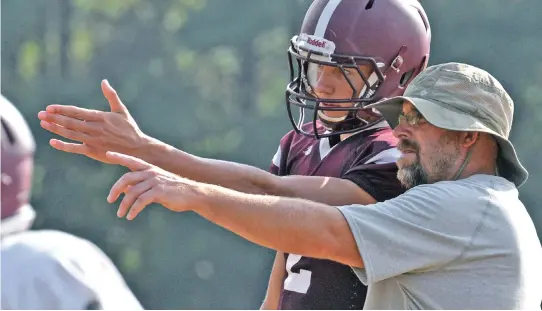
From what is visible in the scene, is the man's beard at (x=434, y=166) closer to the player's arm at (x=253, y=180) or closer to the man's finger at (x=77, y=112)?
the player's arm at (x=253, y=180)

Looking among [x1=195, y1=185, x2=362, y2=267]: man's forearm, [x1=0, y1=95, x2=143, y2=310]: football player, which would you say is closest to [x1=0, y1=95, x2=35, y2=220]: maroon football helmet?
[x1=0, y1=95, x2=143, y2=310]: football player

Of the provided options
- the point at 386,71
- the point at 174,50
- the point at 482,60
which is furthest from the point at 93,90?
the point at 386,71

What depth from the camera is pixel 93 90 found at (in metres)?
12.6

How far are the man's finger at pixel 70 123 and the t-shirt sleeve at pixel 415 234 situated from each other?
0.87 meters

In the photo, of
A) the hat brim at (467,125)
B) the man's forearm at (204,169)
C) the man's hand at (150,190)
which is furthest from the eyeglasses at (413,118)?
the man's hand at (150,190)

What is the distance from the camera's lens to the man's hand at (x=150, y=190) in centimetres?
286

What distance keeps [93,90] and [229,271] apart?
2.27 metres

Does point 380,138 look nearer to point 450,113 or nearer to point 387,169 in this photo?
point 387,169

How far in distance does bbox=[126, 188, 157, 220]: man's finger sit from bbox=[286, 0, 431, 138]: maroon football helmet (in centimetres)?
90

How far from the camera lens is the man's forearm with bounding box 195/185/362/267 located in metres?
2.98

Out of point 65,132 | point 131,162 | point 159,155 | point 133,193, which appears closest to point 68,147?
point 65,132

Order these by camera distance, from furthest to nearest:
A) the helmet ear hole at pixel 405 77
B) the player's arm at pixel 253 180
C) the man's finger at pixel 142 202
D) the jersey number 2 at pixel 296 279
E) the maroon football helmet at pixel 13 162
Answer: the helmet ear hole at pixel 405 77, the jersey number 2 at pixel 296 279, the player's arm at pixel 253 180, the maroon football helmet at pixel 13 162, the man's finger at pixel 142 202

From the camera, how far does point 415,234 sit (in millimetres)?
3053

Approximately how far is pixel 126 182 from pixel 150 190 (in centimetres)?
6
